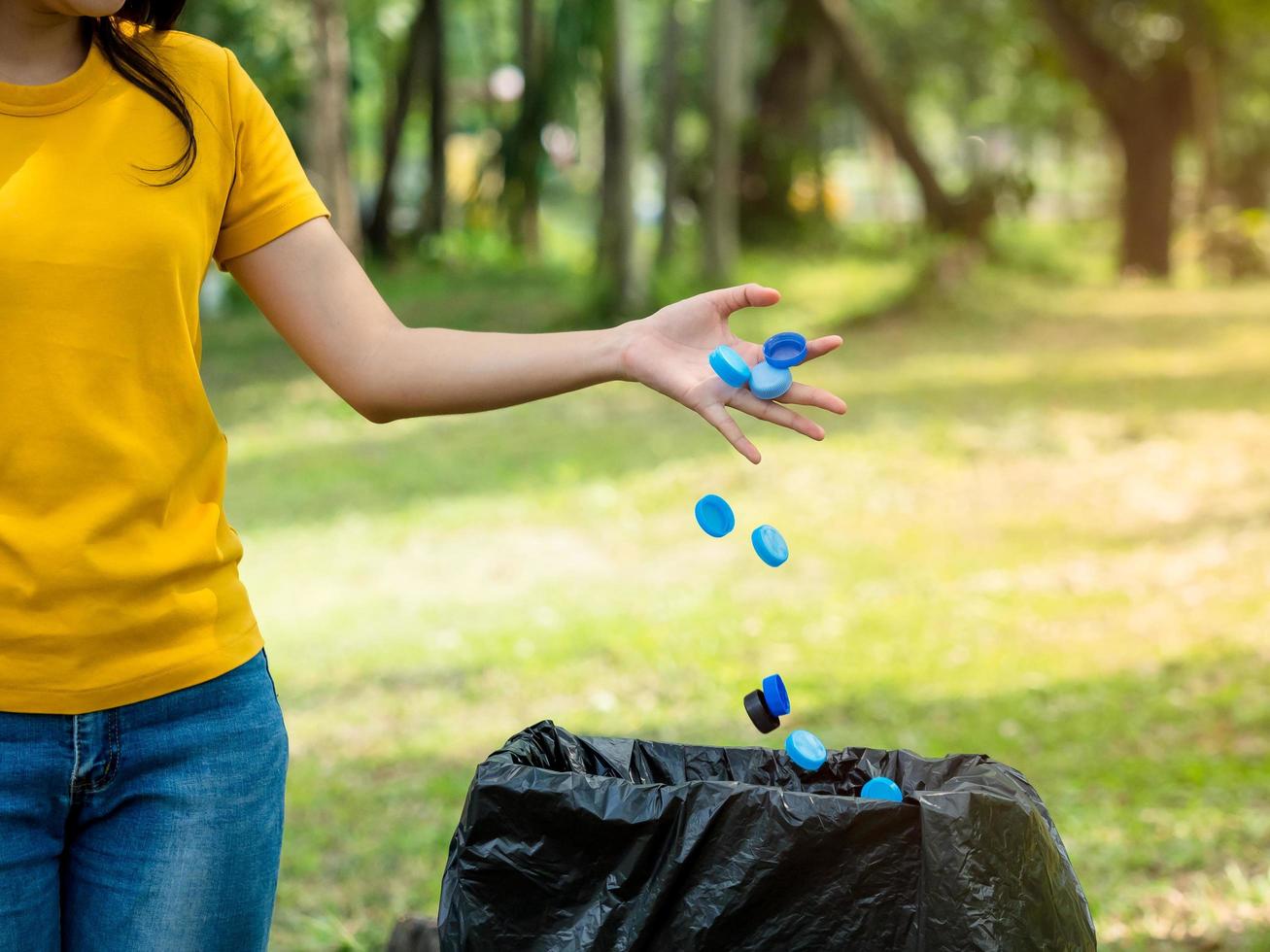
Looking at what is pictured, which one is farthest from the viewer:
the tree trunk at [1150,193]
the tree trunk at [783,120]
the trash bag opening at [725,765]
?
the tree trunk at [783,120]

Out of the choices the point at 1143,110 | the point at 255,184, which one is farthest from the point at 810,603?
the point at 1143,110

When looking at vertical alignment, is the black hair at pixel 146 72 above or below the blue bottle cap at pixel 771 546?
above

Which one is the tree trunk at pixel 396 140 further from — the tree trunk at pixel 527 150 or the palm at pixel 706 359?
the palm at pixel 706 359

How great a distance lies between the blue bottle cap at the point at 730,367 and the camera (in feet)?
5.68

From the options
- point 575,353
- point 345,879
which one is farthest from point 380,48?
point 575,353

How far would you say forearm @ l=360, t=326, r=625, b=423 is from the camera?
5.92 ft

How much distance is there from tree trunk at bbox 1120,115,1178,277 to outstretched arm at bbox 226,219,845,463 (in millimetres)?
19940

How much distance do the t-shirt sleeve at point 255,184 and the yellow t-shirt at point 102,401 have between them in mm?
38

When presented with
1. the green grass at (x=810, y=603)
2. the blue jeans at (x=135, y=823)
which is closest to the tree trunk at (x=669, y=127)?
the green grass at (x=810, y=603)

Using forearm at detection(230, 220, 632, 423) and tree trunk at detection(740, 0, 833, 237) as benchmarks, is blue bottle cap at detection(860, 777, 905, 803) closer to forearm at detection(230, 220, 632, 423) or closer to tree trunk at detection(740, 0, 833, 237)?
forearm at detection(230, 220, 632, 423)

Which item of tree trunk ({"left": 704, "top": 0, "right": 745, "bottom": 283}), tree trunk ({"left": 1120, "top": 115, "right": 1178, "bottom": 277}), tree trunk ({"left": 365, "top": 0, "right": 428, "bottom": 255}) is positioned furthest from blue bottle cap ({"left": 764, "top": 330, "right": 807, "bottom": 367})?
tree trunk ({"left": 1120, "top": 115, "right": 1178, "bottom": 277})

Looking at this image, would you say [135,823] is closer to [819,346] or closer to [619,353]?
[619,353]

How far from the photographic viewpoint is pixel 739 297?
5.88 feet

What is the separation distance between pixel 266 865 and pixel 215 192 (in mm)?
747
